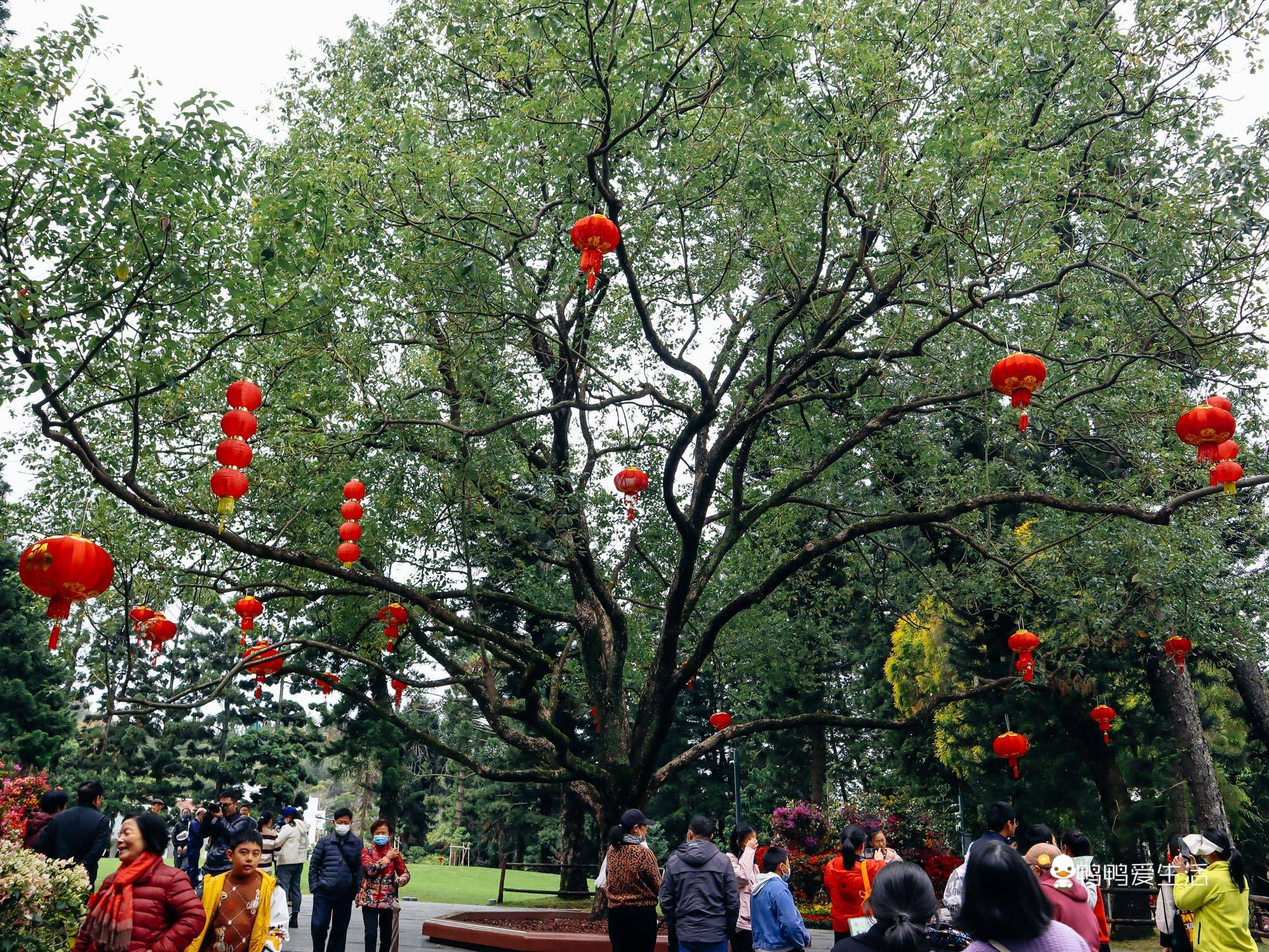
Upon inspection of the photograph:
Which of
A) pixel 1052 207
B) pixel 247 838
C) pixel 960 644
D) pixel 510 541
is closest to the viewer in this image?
pixel 247 838

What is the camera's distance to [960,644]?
19.4 metres

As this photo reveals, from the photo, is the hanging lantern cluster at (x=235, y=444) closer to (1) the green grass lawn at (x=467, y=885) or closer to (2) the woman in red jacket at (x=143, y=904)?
(2) the woman in red jacket at (x=143, y=904)

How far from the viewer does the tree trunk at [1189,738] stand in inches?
563

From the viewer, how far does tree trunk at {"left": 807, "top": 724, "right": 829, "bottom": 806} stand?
26.0 m

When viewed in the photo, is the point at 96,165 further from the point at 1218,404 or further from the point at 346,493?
the point at 1218,404

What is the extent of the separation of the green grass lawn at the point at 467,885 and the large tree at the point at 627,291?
22.7 ft

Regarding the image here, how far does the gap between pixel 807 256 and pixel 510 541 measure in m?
5.68

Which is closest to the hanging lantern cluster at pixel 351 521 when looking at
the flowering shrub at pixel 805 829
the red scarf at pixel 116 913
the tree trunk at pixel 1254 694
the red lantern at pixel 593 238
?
the red lantern at pixel 593 238

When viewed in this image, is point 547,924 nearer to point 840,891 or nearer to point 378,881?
point 378,881

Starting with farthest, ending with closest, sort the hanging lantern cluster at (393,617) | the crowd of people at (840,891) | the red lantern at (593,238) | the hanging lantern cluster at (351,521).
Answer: the hanging lantern cluster at (393,617) < the hanging lantern cluster at (351,521) < the red lantern at (593,238) < the crowd of people at (840,891)

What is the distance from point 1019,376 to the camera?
7605 millimetres

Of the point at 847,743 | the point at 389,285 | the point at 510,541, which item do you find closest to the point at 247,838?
the point at 389,285

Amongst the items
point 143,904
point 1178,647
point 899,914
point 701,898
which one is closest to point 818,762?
point 1178,647

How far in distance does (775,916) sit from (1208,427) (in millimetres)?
5053
